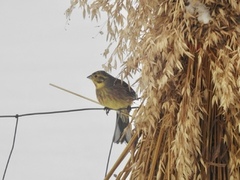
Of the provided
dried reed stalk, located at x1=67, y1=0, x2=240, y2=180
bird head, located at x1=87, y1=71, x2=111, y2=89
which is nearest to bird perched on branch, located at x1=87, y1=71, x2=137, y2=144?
bird head, located at x1=87, y1=71, x2=111, y2=89

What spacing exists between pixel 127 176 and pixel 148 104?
16 centimetres

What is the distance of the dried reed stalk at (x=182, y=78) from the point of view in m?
0.93

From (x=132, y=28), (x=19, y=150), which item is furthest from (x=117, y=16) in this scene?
(x=19, y=150)

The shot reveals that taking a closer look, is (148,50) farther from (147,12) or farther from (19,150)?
(19,150)

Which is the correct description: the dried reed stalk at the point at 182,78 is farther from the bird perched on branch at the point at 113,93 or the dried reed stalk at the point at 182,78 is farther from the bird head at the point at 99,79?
the bird head at the point at 99,79

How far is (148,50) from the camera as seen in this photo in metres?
0.94

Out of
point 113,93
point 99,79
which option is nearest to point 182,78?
point 113,93

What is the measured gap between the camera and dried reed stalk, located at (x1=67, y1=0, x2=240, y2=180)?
934 mm

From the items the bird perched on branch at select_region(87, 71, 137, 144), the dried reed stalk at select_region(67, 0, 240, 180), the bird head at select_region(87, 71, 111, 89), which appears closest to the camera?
the dried reed stalk at select_region(67, 0, 240, 180)

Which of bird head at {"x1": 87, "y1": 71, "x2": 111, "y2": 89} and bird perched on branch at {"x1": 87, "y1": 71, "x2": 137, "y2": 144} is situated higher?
bird head at {"x1": 87, "y1": 71, "x2": 111, "y2": 89}

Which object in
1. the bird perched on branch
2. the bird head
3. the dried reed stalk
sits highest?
the bird head

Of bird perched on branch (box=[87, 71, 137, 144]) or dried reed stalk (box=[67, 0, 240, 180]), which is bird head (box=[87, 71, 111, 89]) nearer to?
bird perched on branch (box=[87, 71, 137, 144])

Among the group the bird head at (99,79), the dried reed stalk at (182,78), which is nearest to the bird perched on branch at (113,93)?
the bird head at (99,79)

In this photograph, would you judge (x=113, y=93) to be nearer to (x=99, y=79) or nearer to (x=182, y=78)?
(x=99, y=79)
